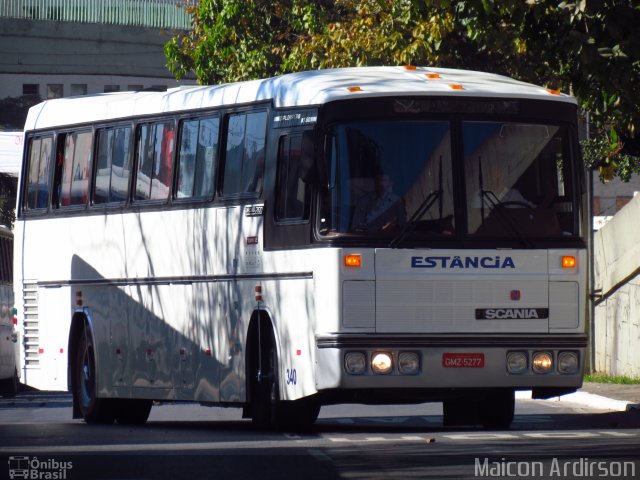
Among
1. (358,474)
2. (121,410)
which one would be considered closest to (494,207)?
(358,474)

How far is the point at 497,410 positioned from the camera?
16.2 meters

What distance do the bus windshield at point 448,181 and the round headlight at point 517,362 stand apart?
959mm

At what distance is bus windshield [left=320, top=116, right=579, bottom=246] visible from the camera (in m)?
14.1

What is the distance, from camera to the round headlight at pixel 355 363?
14023mm

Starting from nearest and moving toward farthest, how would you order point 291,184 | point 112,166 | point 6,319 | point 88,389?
point 291,184 < point 112,166 < point 88,389 < point 6,319

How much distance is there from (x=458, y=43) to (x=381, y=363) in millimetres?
12632

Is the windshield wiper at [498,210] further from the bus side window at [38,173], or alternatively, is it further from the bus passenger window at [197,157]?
the bus side window at [38,173]

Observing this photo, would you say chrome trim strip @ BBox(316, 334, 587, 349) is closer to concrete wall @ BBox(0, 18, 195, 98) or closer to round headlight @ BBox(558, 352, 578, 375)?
round headlight @ BBox(558, 352, 578, 375)

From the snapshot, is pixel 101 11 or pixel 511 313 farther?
pixel 101 11

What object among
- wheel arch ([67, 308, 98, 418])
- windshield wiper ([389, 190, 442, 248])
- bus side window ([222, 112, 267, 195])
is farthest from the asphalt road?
bus side window ([222, 112, 267, 195])

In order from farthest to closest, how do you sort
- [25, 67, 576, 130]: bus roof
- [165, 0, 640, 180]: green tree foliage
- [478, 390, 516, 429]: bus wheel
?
[478, 390, 516, 429]: bus wheel, [165, 0, 640, 180]: green tree foliage, [25, 67, 576, 130]: bus roof

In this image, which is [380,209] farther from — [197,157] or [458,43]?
[458,43]

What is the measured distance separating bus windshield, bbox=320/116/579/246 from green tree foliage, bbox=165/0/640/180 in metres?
1.26

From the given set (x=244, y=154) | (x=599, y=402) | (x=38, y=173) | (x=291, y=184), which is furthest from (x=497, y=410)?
(x=38, y=173)
